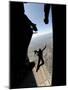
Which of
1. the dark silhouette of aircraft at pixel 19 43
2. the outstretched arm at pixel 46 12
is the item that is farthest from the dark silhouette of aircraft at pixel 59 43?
the dark silhouette of aircraft at pixel 19 43

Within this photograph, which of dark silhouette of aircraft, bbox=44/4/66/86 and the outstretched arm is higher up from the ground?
the outstretched arm

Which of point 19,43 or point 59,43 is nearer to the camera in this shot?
point 19,43

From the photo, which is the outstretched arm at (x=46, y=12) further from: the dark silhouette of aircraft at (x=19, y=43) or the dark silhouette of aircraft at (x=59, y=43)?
the dark silhouette of aircraft at (x=19, y=43)

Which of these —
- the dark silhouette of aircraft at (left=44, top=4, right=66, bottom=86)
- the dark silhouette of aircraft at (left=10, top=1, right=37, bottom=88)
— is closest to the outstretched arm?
the dark silhouette of aircraft at (left=44, top=4, right=66, bottom=86)

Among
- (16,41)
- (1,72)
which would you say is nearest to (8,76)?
(1,72)

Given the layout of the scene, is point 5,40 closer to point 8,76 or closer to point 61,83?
point 8,76

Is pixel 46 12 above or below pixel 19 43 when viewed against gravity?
above

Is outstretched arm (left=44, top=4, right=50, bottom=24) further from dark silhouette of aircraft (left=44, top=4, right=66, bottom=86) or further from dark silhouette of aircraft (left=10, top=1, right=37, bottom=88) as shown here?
dark silhouette of aircraft (left=10, top=1, right=37, bottom=88)

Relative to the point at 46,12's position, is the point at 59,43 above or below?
below
